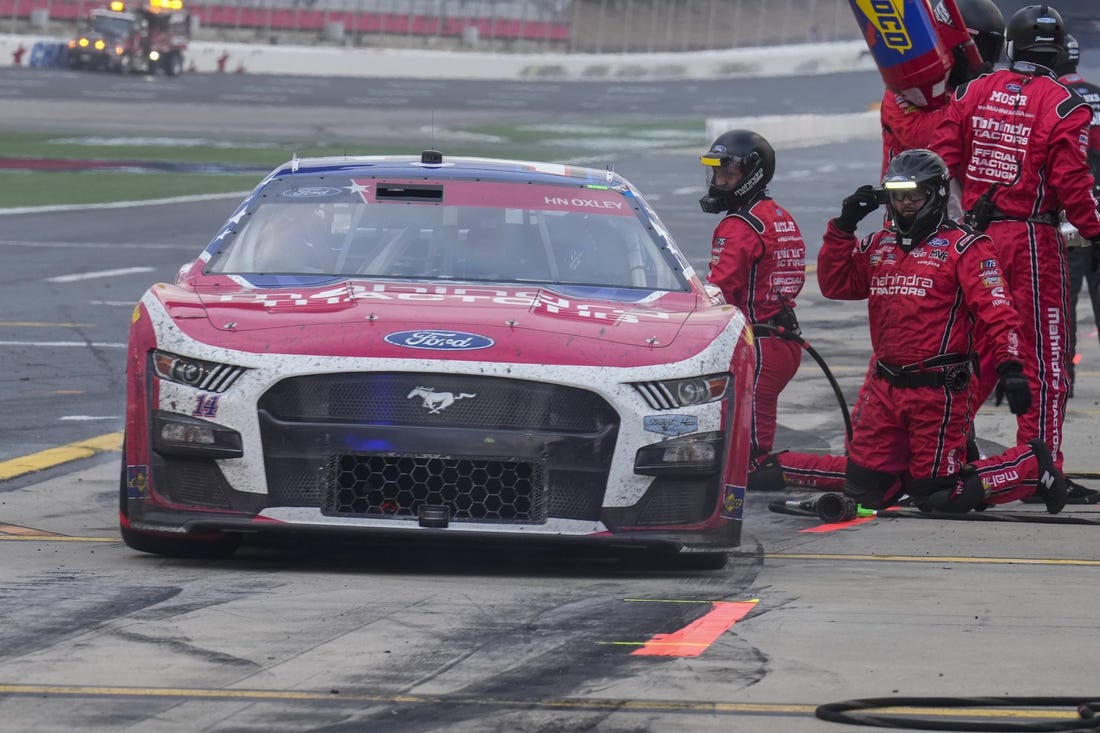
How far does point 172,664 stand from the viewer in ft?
16.9

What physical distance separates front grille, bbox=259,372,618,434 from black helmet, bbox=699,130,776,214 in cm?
295

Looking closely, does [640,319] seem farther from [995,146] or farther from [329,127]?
[329,127]

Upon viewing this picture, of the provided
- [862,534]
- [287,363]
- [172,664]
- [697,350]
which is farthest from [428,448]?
[862,534]

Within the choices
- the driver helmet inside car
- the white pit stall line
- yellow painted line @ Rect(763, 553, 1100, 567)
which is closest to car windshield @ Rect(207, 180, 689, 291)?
the driver helmet inside car

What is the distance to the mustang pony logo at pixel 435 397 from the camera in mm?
6367

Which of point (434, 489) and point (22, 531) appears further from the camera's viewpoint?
point (22, 531)

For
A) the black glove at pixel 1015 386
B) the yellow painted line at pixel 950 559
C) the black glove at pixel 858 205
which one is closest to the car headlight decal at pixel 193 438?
the yellow painted line at pixel 950 559

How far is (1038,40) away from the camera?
8812 millimetres

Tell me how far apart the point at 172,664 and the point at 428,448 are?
4.63 feet

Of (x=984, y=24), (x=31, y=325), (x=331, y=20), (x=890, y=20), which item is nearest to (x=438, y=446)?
(x=890, y=20)

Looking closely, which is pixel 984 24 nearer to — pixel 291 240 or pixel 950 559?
pixel 950 559

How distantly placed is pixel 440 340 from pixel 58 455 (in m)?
3.42

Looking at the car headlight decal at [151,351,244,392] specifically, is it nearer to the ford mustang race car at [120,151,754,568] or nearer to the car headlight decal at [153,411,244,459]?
the ford mustang race car at [120,151,754,568]

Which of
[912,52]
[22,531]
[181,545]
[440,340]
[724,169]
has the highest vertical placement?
[912,52]
